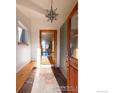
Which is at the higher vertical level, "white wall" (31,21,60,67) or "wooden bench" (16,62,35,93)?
"white wall" (31,21,60,67)

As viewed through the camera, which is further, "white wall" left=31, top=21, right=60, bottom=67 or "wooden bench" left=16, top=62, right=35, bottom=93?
"white wall" left=31, top=21, right=60, bottom=67

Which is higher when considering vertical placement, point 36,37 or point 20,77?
point 36,37

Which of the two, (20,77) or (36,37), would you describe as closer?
(20,77)

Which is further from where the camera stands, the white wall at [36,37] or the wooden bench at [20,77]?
the white wall at [36,37]

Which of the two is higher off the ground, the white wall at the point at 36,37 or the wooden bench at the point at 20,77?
the white wall at the point at 36,37
